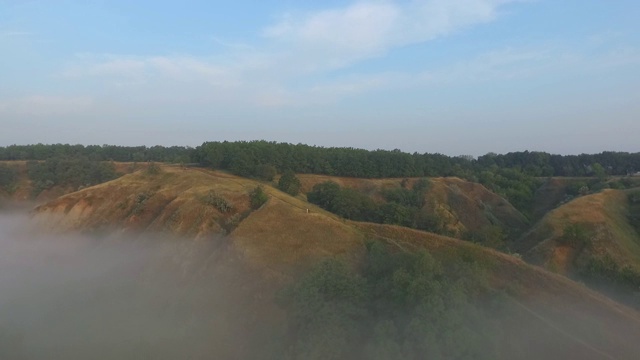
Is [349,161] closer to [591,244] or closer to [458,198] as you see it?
[458,198]

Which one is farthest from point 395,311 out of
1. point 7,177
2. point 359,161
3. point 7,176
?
point 7,176

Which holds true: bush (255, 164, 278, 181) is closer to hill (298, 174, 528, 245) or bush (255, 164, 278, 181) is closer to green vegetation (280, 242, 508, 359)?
hill (298, 174, 528, 245)

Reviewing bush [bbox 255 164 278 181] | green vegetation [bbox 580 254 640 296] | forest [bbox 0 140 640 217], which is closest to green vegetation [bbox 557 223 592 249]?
green vegetation [bbox 580 254 640 296]

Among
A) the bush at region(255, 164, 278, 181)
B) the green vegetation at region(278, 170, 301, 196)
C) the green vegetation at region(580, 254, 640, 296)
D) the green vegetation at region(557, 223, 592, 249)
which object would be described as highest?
the bush at region(255, 164, 278, 181)

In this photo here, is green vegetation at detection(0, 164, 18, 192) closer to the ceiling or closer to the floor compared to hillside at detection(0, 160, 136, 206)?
closer to the ceiling

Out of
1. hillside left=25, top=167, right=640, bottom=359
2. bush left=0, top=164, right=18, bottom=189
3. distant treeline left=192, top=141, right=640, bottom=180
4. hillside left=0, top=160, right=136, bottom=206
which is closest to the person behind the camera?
hillside left=25, top=167, right=640, bottom=359

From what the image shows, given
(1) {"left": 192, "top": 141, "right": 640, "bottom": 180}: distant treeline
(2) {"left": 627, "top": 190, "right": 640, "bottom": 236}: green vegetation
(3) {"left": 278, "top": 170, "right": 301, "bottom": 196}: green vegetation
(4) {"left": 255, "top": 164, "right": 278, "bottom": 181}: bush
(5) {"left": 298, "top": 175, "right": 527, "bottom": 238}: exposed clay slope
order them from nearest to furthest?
1. (3) {"left": 278, "top": 170, "right": 301, "bottom": 196}: green vegetation
2. (4) {"left": 255, "top": 164, "right": 278, "bottom": 181}: bush
3. (2) {"left": 627, "top": 190, "right": 640, "bottom": 236}: green vegetation
4. (1) {"left": 192, "top": 141, "right": 640, "bottom": 180}: distant treeline
5. (5) {"left": 298, "top": 175, "right": 527, "bottom": 238}: exposed clay slope

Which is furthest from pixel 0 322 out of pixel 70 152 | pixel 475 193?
pixel 70 152
